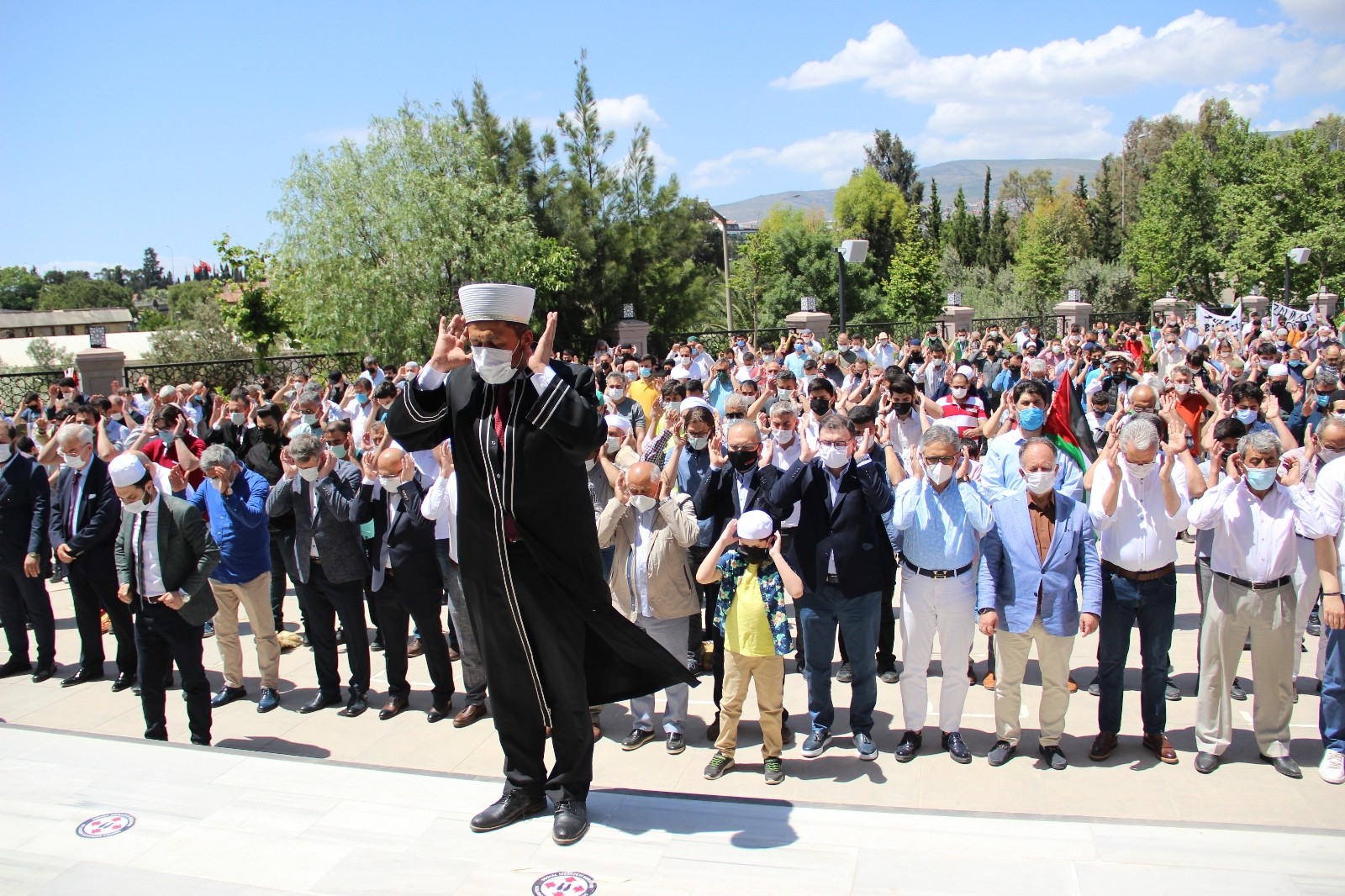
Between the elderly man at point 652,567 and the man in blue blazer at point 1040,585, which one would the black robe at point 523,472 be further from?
the man in blue blazer at point 1040,585

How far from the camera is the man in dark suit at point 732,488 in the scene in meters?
5.48

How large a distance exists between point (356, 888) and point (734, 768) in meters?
2.56

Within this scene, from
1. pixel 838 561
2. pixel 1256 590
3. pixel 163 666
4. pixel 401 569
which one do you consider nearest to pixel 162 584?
pixel 163 666

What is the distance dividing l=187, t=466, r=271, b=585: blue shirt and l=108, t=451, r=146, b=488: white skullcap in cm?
99

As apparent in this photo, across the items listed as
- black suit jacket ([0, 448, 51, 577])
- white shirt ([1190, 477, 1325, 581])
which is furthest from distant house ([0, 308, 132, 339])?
white shirt ([1190, 477, 1325, 581])

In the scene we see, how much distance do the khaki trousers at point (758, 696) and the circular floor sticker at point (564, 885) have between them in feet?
6.16

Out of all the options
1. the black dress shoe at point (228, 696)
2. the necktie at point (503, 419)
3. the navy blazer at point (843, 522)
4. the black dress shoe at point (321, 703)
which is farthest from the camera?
the black dress shoe at point (228, 696)

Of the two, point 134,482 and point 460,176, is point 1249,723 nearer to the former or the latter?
point 134,482

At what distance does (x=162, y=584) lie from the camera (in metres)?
5.34

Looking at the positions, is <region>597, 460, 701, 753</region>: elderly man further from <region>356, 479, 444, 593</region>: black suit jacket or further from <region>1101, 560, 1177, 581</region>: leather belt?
<region>1101, 560, 1177, 581</region>: leather belt

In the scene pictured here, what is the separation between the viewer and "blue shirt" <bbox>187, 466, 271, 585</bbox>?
6383 millimetres

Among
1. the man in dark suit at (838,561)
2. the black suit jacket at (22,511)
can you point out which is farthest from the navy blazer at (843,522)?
the black suit jacket at (22,511)

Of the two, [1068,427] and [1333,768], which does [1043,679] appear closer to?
[1333,768]

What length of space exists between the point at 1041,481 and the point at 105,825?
4.54 m
